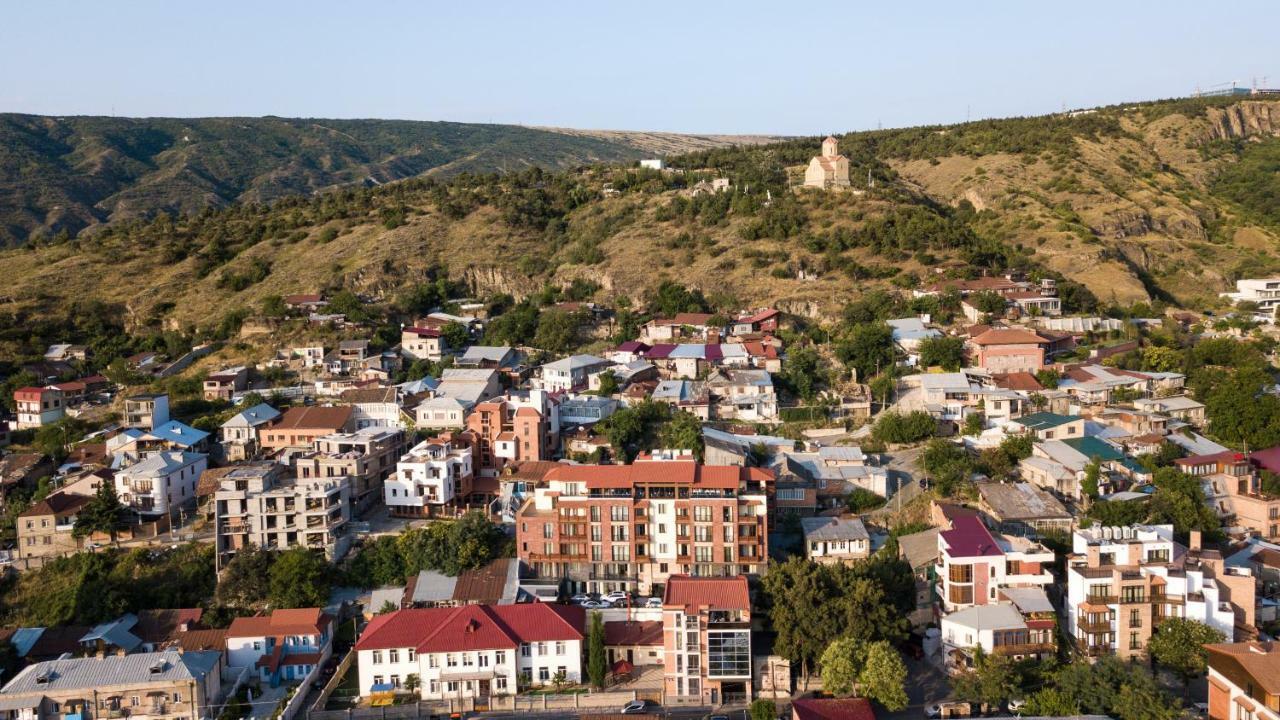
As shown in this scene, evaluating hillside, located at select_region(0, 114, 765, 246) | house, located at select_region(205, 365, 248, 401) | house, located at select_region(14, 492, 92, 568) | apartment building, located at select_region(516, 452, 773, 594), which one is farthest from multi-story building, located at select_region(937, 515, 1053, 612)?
hillside, located at select_region(0, 114, 765, 246)

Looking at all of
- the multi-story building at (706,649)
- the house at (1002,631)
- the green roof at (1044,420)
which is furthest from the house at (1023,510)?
the multi-story building at (706,649)

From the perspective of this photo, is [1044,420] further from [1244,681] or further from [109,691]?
[109,691]

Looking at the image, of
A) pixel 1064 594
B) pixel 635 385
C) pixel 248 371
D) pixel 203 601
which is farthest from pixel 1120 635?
Answer: pixel 248 371

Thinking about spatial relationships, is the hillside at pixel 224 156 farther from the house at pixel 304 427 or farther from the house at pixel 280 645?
the house at pixel 280 645

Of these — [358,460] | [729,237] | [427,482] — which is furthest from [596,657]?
[729,237]

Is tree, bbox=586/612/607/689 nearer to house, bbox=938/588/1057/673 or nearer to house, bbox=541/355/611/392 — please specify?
house, bbox=938/588/1057/673

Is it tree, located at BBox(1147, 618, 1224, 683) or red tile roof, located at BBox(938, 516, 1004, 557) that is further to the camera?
red tile roof, located at BBox(938, 516, 1004, 557)
